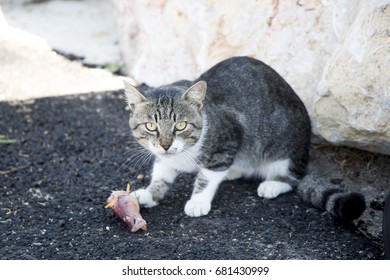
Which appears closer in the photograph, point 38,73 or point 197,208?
point 197,208

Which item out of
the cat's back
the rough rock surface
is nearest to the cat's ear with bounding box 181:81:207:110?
the cat's back

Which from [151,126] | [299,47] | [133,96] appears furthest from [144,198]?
[299,47]

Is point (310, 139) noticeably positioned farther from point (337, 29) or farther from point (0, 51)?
point (0, 51)

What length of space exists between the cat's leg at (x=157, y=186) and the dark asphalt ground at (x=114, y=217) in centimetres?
7

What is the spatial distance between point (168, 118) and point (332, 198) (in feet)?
4.48

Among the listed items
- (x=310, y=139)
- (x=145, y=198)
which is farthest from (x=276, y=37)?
(x=145, y=198)

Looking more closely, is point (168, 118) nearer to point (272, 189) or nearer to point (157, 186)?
point (157, 186)

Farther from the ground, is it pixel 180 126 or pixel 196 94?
pixel 196 94

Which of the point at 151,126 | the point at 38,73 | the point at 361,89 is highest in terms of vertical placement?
the point at 361,89

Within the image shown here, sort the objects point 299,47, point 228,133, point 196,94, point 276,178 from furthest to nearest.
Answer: point 299,47, point 276,178, point 228,133, point 196,94

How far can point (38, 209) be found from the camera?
204 inches

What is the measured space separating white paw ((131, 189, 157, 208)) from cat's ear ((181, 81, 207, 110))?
2.61ft

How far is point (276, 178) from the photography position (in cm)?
562
